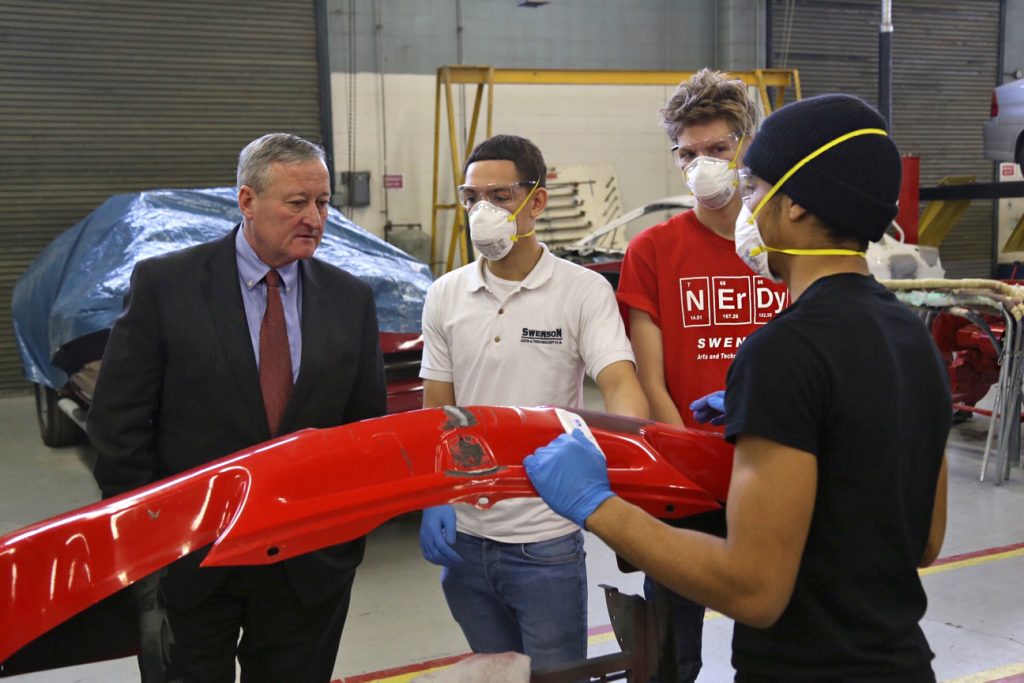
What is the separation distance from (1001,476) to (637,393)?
4603 millimetres

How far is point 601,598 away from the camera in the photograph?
4.23 meters

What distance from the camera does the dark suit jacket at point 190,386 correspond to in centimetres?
215

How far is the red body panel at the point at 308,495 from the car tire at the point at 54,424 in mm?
5692

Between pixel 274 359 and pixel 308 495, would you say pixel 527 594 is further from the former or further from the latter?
pixel 274 359

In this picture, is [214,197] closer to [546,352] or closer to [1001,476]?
[546,352]

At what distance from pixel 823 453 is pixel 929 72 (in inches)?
577

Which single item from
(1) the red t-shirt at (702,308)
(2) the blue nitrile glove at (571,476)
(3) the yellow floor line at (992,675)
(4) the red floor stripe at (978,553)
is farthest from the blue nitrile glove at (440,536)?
(4) the red floor stripe at (978,553)

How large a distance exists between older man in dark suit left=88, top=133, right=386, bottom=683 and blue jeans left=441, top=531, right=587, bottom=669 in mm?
311

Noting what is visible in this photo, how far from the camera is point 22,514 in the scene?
5.35 m

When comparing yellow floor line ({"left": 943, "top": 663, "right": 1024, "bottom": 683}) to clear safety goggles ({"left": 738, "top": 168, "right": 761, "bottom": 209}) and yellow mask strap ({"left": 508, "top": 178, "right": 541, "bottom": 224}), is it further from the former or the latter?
clear safety goggles ({"left": 738, "top": 168, "right": 761, "bottom": 209})

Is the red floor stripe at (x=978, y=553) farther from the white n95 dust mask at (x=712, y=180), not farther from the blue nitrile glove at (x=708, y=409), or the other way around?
the blue nitrile glove at (x=708, y=409)

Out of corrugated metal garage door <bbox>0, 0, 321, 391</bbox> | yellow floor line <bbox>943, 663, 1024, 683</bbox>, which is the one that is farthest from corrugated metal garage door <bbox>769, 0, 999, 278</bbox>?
yellow floor line <bbox>943, 663, 1024, 683</bbox>

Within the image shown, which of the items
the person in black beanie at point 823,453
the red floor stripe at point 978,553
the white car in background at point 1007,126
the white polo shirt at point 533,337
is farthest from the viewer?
the white car in background at point 1007,126

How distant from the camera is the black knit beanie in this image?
1.37 metres
